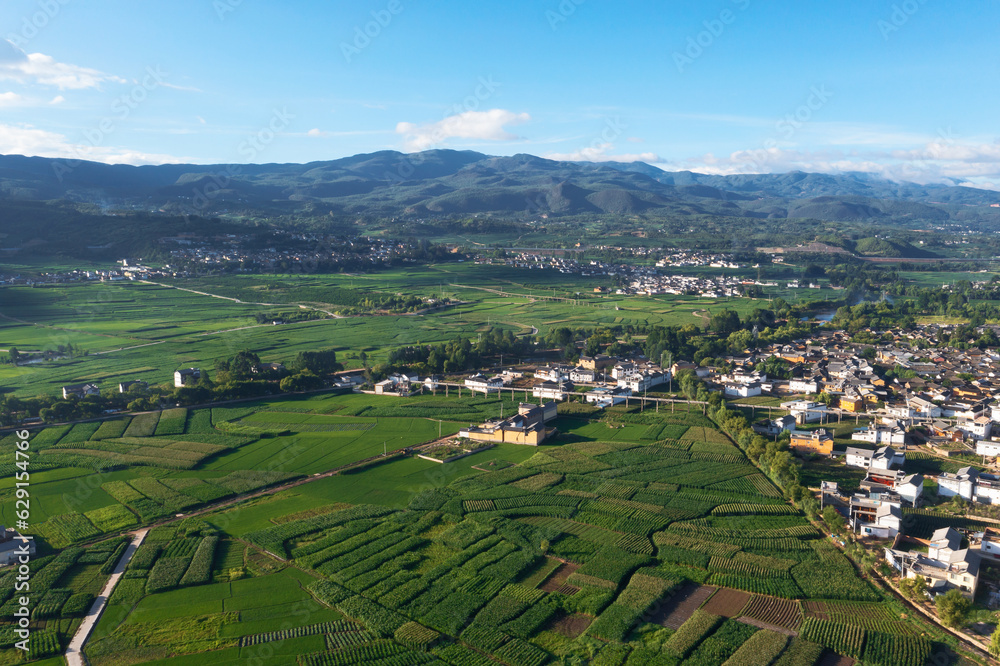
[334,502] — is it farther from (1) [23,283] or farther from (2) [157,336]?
(1) [23,283]

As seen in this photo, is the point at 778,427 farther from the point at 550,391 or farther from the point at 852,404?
the point at 550,391

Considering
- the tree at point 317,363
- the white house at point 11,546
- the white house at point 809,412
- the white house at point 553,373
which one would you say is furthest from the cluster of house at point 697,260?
the white house at point 11,546

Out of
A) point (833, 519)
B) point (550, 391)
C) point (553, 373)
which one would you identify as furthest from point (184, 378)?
point (833, 519)

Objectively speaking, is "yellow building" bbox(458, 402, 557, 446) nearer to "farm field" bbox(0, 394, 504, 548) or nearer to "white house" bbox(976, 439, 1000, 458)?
"farm field" bbox(0, 394, 504, 548)

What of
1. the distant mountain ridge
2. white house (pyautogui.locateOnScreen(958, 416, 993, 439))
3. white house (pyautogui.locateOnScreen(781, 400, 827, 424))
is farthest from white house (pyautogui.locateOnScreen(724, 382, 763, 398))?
the distant mountain ridge

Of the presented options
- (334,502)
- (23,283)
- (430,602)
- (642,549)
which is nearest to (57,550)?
(334,502)
